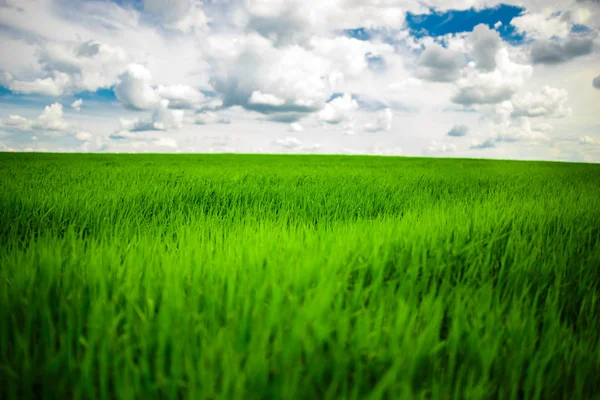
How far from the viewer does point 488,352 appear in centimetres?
117

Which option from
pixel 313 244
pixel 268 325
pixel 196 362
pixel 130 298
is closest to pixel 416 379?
pixel 268 325

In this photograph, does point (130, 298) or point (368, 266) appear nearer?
point (130, 298)

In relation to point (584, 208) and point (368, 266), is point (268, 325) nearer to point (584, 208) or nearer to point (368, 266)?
point (368, 266)

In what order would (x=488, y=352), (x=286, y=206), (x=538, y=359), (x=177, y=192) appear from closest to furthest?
1. (x=488, y=352)
2. (x=538, y=359)
3. (x=286, y=206)
4. (x=177, y=192)

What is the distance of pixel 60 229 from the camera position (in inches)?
124

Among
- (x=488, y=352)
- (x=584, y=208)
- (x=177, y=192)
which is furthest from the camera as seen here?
(x=177, y=192)

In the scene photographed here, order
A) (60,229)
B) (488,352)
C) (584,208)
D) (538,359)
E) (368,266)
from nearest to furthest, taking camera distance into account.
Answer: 1. (488,352)
2. (538,359)
3. (368,266)
4. (60,229)
5. (584,208)

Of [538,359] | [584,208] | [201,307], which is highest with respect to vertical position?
[584,208]

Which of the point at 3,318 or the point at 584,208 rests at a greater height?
the point at 584,208

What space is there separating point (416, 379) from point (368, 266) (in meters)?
0.80

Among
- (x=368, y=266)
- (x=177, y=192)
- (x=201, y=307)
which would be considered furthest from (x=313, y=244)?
(x=177, y=192)

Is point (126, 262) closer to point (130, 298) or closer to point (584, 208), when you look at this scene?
point (130, 298)

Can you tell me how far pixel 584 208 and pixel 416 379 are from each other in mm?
3737

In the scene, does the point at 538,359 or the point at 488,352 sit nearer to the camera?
the point at 488,352
